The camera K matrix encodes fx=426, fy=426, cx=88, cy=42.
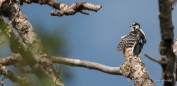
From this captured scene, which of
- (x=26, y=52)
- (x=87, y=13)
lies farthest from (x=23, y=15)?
(x=26, y=52)

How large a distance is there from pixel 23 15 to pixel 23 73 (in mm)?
2509

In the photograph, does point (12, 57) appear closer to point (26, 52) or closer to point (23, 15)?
point (23, 15)

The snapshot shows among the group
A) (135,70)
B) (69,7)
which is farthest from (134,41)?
(69,7)

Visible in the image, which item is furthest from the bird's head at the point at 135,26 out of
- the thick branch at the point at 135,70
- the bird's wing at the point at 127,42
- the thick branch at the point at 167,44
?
the thick branch at the point at 167,44

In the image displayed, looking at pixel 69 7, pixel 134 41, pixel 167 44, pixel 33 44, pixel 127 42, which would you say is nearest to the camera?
pixel 167 44

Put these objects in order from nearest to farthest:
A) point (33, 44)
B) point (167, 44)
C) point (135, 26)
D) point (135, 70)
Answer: point (167, 44) < point (33, 44) < point (135, 70) < point (135, 26)

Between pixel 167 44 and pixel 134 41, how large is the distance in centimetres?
457

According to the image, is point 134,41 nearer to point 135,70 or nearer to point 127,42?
point 127,42

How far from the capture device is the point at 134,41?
716 centimetres

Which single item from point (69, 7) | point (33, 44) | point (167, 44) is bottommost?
point (33, 44)

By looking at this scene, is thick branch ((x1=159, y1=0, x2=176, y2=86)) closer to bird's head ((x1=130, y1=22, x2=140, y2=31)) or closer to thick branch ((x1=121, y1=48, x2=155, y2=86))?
thick branch ((x1=121, y1=48, x2=155, y2=86))

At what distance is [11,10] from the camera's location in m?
4.97

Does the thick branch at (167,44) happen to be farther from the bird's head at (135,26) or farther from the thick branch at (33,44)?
the bird's head at (135,26)

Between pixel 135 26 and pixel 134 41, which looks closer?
pixel 134 41
